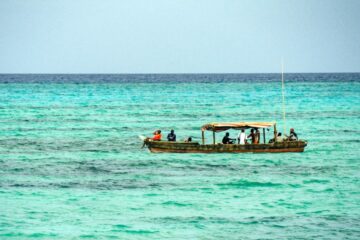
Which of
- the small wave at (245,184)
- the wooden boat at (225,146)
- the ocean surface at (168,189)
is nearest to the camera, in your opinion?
the ocean surface at (168,189)

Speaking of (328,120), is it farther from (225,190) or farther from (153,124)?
(225,190)

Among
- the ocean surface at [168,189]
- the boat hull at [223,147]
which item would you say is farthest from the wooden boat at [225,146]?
the ocean surface at [168,189]

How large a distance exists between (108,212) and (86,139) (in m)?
20.4

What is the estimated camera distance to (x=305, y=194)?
83.3 feet

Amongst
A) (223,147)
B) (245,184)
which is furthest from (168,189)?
(223,147)

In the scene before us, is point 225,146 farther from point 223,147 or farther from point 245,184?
point 245,184

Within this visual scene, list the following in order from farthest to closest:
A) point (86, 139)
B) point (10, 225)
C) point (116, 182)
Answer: point (86, 139)
point (116, 182)
point (10, 225)

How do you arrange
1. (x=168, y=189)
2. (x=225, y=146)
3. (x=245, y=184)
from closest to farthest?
1. (x=168, y=189)
2. (x=245, y=184)
3. (x=225, y=146)

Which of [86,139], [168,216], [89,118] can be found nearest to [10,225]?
[168,216]

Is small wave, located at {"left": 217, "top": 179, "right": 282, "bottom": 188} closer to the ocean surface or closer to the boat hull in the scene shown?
the ocean surface

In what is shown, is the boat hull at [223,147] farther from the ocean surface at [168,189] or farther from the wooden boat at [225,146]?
the ocean surface at [168,189]

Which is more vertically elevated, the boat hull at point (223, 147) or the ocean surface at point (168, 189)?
the boat hull at point (223, 147)

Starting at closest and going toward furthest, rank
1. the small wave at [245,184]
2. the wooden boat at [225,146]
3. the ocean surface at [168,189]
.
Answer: the ocean surface at [168,189], the small wave at [245,184], the wooden boat at [225,146]

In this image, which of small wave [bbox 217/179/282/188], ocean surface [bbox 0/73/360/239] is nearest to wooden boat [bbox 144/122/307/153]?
ocean surface [bbox 0/73/360/239]
